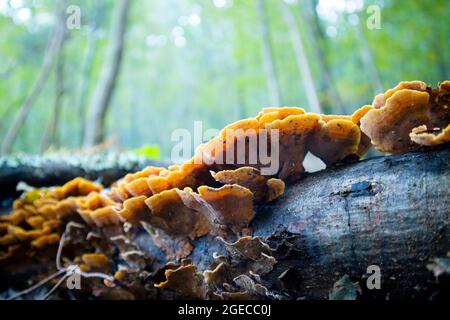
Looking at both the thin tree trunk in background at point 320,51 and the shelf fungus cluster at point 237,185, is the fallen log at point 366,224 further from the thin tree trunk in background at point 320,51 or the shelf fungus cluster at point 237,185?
the thin tree trunk in background at point 320,51

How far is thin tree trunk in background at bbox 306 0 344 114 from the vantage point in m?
8.71

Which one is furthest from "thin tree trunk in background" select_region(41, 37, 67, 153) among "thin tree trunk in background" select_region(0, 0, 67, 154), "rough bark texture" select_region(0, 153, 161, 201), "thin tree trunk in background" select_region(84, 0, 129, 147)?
"rough bark texture" select_region(0, 153, 161, 201)

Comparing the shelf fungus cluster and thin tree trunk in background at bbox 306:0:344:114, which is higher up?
thin tree trunk in background at bbox 306:0:344:114

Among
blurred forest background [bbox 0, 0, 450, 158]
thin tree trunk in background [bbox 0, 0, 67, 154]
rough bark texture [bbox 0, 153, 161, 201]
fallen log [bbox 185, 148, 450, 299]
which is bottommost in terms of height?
fallen log [bbox 185, 148, 450, 299]

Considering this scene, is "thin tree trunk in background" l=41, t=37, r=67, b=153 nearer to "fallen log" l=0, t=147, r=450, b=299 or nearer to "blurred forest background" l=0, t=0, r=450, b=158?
"blurred forest background" l=0, t=0, r=450, b=158

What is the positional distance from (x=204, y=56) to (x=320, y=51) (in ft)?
89.4

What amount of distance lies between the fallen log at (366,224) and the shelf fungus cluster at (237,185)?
3.0 inches

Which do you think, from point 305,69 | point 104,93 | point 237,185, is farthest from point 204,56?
point 237,185

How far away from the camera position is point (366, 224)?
124cm

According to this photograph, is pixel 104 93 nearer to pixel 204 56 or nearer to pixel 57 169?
pixel 57 169

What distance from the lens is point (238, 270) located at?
145cm

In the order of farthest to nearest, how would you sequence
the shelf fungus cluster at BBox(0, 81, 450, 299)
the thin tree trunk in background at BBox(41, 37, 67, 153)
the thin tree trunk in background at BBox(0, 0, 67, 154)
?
the thin tree trunk in background at BBox(41, 37, 67, 153) < the thin tree trunk in background at BBox(0, 0, 67, 154) < the shelf fungus cluster at BBox(0, 81, 450, 299)

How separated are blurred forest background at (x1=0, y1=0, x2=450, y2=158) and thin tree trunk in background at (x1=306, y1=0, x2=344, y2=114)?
35 mm

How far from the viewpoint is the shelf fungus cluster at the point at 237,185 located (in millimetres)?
1266
